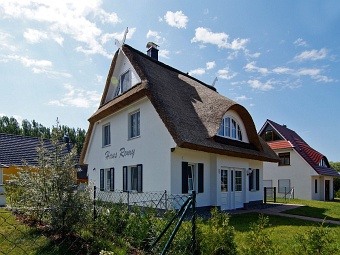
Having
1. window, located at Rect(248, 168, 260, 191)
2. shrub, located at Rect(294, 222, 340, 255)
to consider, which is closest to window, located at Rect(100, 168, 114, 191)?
window, located at Rect(248, 168, 260, 191)

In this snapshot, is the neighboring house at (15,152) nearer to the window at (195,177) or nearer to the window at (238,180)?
the window at (195,177)

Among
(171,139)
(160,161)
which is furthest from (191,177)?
(171,139)

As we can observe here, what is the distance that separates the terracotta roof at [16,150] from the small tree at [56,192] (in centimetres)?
1669

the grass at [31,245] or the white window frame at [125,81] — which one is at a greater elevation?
the white window frame at [125,81]

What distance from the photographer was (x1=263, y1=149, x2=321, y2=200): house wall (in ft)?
79.2

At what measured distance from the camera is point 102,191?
1620 centimetres

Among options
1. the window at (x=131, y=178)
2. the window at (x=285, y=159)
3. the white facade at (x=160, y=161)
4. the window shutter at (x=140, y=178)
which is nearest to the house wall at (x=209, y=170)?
the white facade at (x=160, y=161)

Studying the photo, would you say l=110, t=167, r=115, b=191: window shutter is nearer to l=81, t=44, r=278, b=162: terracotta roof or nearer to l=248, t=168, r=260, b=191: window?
l=81, t=44, r=278, b=162: terracotta roof

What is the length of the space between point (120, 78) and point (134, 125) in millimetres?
3540

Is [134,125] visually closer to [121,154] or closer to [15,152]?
[121,154]

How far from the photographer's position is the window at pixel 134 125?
46.6 ft

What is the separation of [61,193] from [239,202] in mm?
11085

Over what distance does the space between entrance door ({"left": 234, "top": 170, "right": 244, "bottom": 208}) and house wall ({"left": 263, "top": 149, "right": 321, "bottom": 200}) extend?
39.0 feet

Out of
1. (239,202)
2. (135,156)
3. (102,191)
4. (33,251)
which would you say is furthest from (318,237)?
(102,191)
